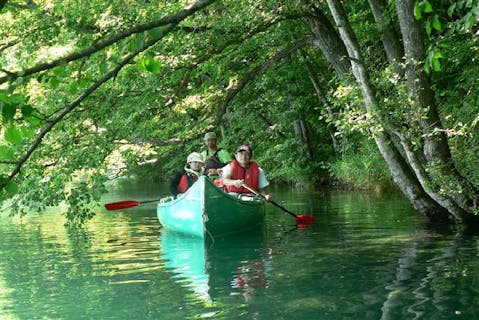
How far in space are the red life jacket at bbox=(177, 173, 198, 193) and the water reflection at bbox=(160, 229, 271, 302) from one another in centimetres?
90

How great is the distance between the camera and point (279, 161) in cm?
2417

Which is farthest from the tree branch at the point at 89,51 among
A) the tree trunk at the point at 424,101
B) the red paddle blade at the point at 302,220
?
the red paddle blade at the point at 302,220

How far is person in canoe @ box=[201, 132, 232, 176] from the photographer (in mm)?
12984

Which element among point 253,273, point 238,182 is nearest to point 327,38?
point 238,182

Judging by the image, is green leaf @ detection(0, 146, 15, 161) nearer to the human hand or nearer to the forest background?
the forest background

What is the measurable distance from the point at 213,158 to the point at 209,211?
235cm

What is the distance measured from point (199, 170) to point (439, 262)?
571 centimetres

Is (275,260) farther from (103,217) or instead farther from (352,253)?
(103,217)

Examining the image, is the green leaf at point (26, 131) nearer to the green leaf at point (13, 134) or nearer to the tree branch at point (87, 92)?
the green leaf at point (13, 134)

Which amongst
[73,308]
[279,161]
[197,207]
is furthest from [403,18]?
[279,161]

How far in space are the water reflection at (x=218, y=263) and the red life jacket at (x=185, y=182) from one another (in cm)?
90

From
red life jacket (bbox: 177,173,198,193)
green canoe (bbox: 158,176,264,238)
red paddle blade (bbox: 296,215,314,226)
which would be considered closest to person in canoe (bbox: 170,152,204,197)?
red life jacket (bbox: 177,173,198,193)

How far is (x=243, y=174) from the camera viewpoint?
12438 millimetres

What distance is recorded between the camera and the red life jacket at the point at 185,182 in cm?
1284
